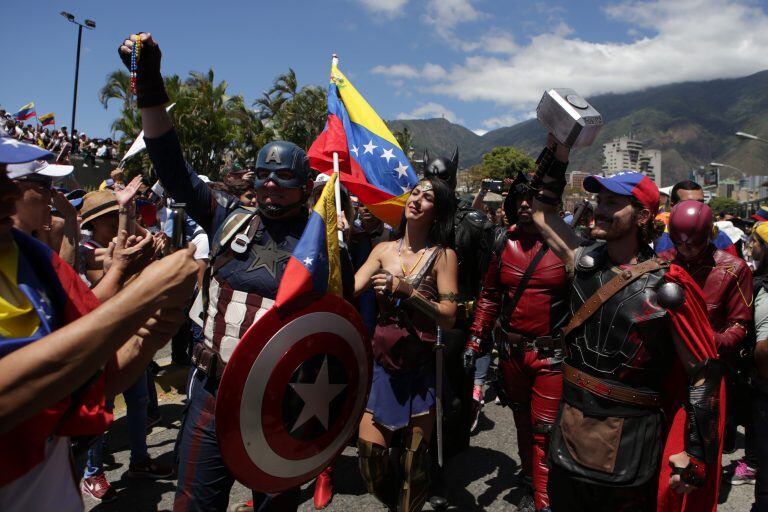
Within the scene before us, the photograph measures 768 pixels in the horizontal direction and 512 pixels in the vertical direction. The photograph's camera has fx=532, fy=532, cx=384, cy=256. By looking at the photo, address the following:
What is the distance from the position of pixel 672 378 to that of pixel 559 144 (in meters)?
1.26

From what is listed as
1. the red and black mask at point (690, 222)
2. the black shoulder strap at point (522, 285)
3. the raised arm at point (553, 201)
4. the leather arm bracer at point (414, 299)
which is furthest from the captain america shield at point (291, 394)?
the red and black mask at point (690, 222)

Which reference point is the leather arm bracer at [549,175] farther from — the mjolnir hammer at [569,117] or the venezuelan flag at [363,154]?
the venezuelan flag at [363,154]

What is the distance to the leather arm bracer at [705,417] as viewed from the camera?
232 centimetres

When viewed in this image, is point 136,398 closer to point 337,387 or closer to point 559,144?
point 337,387

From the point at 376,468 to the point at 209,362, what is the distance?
1.41 m

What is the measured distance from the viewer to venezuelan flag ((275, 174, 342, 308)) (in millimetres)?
2250

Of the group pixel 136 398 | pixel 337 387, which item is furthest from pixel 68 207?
pixel 337 387

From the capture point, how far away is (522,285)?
3.92 meters

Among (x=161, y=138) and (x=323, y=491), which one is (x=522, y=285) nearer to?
(x=323, y=491)

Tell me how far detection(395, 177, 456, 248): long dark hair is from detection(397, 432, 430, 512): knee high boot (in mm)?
1303

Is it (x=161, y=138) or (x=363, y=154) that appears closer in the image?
(x=161, y=138)

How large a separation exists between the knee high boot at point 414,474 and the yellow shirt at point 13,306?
255cm

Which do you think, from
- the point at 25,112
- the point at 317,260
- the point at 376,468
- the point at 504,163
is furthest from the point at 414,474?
the point at 504,163

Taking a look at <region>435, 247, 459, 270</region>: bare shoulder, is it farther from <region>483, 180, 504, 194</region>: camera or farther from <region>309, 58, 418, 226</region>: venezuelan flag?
<region>483, 180, 504, 194</region>: camera
